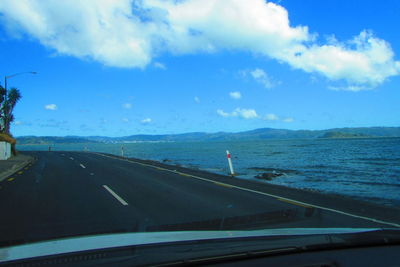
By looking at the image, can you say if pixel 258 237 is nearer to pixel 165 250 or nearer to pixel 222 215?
pixel 165 250

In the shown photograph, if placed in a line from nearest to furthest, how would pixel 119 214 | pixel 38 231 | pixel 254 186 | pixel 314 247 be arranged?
pixel 314 247, pixel 38 231, pixel 119 214, pixel 254 186

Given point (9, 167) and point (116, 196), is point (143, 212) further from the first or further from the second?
point (9, 167)

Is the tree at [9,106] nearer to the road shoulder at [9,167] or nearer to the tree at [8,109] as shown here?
the tree at [8,109]

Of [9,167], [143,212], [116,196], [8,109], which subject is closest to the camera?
[143,212]

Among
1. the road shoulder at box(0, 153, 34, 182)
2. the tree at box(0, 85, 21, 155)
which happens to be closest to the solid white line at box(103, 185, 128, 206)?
the road shoulder at box(0, 153, 34, 182)

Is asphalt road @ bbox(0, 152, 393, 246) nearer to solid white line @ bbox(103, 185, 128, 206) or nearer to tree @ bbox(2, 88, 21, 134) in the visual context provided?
solid white line @ bbox(103, 185, 128, 206)

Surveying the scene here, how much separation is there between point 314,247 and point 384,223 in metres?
5.49

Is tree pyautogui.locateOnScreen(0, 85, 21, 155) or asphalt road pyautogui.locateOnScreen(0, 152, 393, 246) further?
tree pyautogui.locateOnScreen(0, 85, 21, 155)

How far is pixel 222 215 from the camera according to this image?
25.6ft

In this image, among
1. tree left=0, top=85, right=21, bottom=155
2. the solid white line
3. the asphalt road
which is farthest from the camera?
tree left=0, top=85, right=21, bottom=155

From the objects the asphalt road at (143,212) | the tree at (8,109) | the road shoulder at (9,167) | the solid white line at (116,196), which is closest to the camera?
the asphalt road at (143,212)

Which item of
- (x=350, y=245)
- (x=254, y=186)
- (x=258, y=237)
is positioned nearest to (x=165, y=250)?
(x=258, y=237)

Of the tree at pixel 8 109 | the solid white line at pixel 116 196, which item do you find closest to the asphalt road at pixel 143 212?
the solid white line at pixel 116 196

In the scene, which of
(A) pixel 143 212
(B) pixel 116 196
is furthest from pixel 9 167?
(A) pixel 143 212
